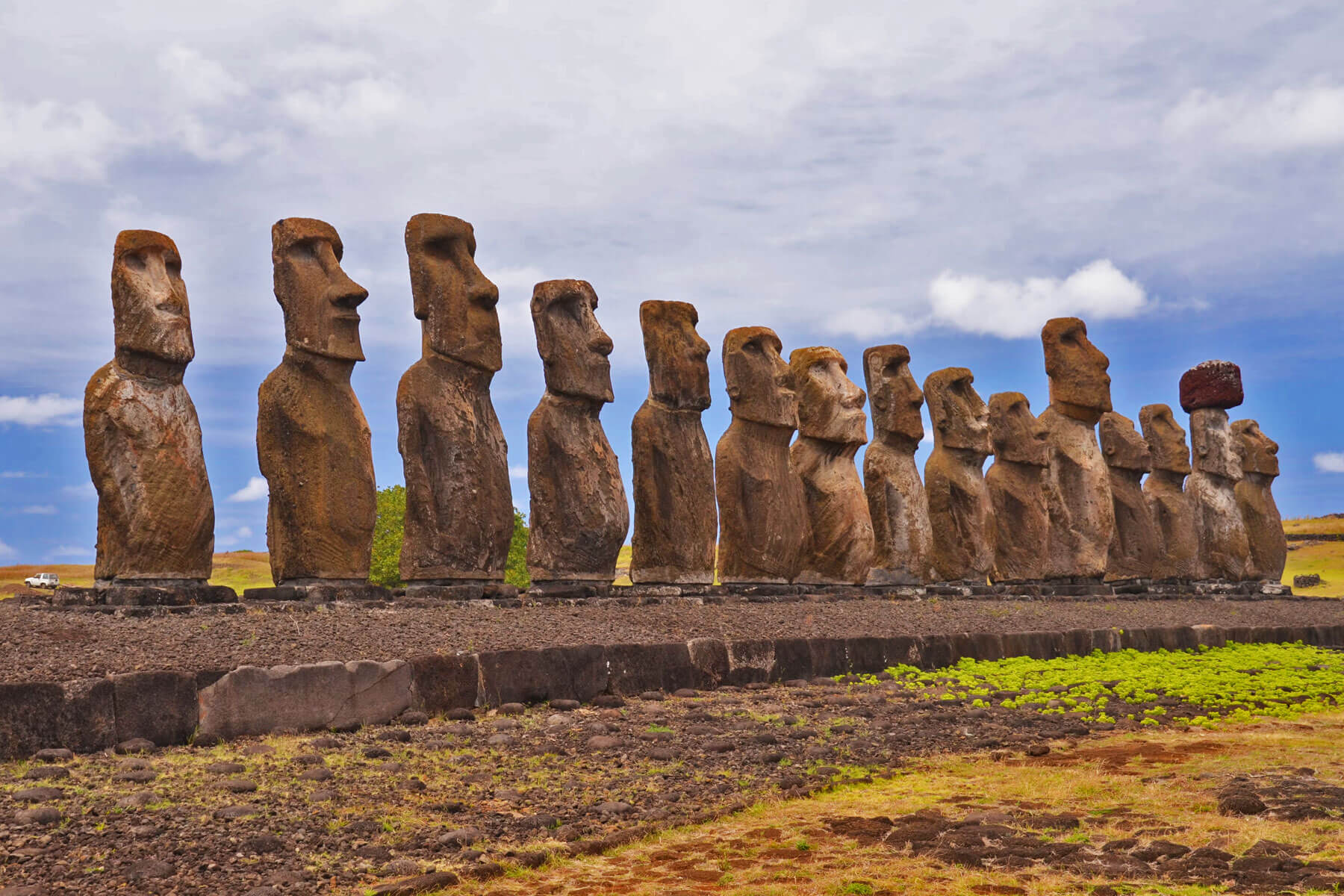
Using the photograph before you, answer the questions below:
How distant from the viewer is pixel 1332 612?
709 inches

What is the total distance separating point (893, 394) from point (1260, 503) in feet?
30.6

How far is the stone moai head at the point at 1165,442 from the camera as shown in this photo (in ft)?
65.7

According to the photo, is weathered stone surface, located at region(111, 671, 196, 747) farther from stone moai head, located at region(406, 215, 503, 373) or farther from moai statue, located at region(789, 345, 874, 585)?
moai statue, located at region(789, 345, 874, 585)

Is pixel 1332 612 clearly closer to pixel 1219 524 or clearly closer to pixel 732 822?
pixel 1219 524

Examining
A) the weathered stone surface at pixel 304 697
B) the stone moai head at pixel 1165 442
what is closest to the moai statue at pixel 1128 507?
the stone moai head at pixel 1165 442

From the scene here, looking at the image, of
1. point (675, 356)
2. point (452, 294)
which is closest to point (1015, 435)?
point (675, 356)

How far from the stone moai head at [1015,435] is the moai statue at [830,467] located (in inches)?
145

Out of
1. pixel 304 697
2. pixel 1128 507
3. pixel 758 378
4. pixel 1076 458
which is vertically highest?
pixel 758 378

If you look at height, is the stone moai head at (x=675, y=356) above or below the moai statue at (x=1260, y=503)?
above

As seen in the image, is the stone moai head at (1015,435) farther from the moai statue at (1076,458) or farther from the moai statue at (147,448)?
the moai statue at (147,448)

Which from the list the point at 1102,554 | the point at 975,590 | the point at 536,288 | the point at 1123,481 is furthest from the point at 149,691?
the point at 1123,481

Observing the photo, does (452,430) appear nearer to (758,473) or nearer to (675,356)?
(675,356)

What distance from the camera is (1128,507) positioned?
19.2 meters

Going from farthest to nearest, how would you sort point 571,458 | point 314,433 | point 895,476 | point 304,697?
point 895,476 → point 571,458 → point 314,433 → point 304,697
